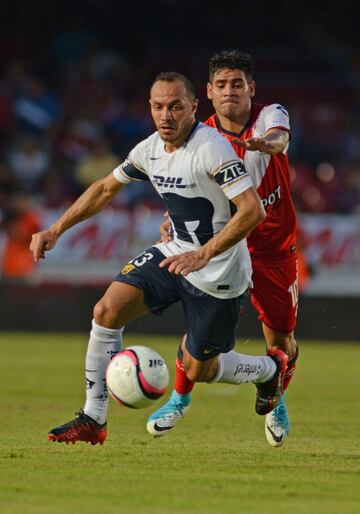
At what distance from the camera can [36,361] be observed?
14203 mm

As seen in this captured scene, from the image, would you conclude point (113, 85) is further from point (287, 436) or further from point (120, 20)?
point (287, 436)

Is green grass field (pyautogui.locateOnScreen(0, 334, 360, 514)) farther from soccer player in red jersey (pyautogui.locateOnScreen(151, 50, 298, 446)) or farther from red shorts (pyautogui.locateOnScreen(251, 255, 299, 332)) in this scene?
red shorts (pyautogui.locateOnScreen(251, 255, 299, 332))

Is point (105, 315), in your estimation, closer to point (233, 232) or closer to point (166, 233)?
point (166, 233)

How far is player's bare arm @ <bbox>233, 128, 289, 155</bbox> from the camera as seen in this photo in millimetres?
6711

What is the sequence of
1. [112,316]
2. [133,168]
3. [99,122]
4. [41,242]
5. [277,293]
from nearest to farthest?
[112,316] → [41,242] → [133,168] → [277,293] → [99,122]

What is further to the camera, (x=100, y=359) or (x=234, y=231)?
(x=100, y=359)

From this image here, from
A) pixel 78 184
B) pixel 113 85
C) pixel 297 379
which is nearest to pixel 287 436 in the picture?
pixel 297 379

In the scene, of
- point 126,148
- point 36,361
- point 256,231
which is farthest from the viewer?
point 126,148

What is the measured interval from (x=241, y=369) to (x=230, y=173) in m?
1.41

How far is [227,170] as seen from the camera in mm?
6754

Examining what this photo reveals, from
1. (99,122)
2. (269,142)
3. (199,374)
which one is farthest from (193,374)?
(99,122)

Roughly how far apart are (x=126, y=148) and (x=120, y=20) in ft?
15.4

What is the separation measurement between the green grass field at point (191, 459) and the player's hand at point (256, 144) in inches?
70.8

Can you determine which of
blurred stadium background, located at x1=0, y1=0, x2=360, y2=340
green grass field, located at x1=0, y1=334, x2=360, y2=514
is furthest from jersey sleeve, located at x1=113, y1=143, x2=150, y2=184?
blurred stadium background, located at x1=0, y1=0, x2=360, y2=340
